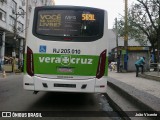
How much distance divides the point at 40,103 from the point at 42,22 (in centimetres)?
237

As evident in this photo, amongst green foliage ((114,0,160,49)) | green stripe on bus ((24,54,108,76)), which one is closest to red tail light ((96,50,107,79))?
green stripe on bus ((24,54,108,76))

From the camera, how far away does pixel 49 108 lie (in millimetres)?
8844

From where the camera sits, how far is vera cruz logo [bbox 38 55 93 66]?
912 centimetres

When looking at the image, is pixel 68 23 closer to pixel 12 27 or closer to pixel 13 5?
pixel 12 27

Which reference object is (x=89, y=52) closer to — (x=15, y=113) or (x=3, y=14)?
(x=15, y=113)

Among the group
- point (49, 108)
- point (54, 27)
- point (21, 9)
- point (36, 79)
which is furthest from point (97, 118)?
point (21, 9)

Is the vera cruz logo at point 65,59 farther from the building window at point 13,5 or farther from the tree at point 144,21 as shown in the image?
the building window at point 13,5

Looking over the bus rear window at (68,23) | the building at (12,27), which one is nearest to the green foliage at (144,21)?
the building at (12,27)

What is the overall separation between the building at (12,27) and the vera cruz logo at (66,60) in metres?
27.4

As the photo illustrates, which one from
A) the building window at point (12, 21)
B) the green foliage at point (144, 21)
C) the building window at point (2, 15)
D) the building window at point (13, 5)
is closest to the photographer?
the green foliage at point (144, 21)

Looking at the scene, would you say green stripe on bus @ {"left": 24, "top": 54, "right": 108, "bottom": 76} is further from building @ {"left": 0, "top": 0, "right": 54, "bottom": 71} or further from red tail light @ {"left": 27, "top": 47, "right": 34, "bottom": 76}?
building @ {"left": 0, "top": 0, "right": 54, "bottom": 71}

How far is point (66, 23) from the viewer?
9.31 m

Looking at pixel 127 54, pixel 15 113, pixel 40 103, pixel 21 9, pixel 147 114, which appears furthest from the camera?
pixel 21 9

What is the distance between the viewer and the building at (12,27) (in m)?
43.1
